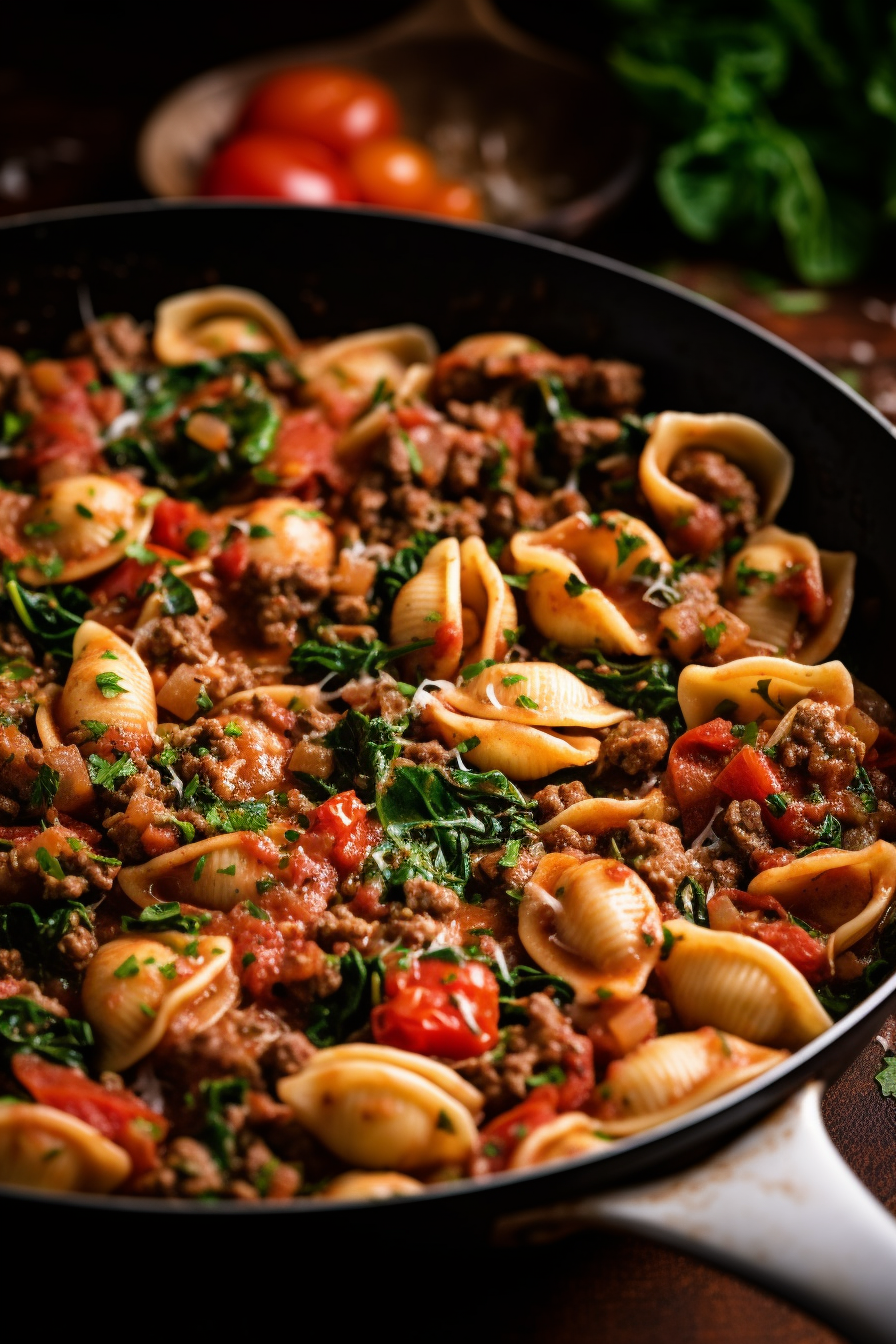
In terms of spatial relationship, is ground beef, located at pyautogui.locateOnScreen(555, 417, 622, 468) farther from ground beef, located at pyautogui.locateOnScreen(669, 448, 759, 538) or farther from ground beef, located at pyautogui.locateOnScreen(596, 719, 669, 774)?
ground beef, located at pyautogui.locateOnScreen(596, 719, 669, 774)

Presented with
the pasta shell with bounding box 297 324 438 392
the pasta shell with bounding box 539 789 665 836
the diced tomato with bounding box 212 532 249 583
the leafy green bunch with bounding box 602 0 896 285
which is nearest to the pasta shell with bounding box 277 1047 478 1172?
the pasta shell with bounding box 539 789 665 836

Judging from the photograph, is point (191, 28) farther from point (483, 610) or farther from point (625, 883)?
point (625, 883)

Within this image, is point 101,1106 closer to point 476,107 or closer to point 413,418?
point 413,418

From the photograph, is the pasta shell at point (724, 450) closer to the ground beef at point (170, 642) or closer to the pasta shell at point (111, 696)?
the ground beef at point (170, 642)

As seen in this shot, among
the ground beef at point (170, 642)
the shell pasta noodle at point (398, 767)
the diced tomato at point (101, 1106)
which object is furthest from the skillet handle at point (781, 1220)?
the ground beef at point (170, 642)

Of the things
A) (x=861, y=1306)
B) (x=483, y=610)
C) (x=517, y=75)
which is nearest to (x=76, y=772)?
(x=483, y=610)

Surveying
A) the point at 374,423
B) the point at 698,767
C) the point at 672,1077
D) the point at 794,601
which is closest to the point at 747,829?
the point at 698,767

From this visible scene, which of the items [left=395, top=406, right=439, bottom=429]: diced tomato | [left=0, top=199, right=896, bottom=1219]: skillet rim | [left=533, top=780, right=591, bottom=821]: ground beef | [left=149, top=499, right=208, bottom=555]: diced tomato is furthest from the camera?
[left=395, top=406, right=439, bottom=429]: diced tomato
